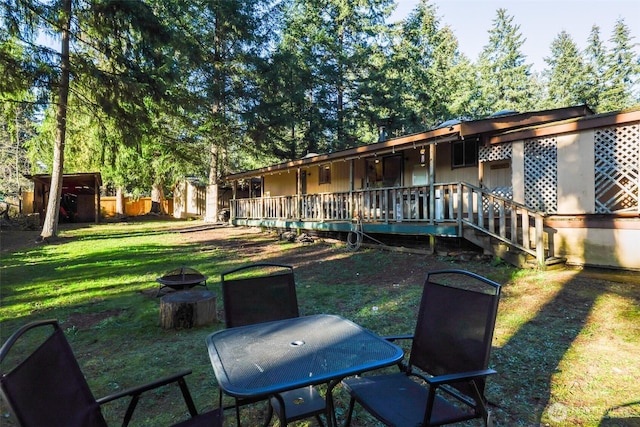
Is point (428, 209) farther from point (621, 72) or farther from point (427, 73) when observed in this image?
point (621, 72)

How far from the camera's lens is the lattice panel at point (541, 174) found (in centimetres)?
824

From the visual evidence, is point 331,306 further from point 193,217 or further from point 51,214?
point 193,217

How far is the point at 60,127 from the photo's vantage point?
13.7 m

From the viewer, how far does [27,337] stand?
4.79m

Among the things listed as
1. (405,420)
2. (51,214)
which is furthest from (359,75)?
(405,420)

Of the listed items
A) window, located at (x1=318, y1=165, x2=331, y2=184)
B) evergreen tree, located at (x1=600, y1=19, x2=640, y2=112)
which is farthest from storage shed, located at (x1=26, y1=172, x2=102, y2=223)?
evergreen tree, located at (x1=600, y1=19, x2=640, y2=112)

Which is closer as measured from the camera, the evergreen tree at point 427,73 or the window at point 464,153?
the window at point 464,153

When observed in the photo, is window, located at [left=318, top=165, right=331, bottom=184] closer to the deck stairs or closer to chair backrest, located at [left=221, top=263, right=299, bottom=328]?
the deck stairs

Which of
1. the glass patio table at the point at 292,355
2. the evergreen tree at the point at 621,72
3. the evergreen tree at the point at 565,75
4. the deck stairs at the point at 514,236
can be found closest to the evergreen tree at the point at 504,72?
the evergreen tree at the point at 565,75

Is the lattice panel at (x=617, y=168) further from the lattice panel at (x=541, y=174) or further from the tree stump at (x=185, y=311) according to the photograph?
the tree stump at (x=185, y=311)

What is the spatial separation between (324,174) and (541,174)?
9.50 m

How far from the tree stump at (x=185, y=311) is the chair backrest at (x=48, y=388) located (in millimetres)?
3140

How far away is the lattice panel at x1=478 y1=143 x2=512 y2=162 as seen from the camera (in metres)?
9.19

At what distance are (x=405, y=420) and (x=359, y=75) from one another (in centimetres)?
2511
